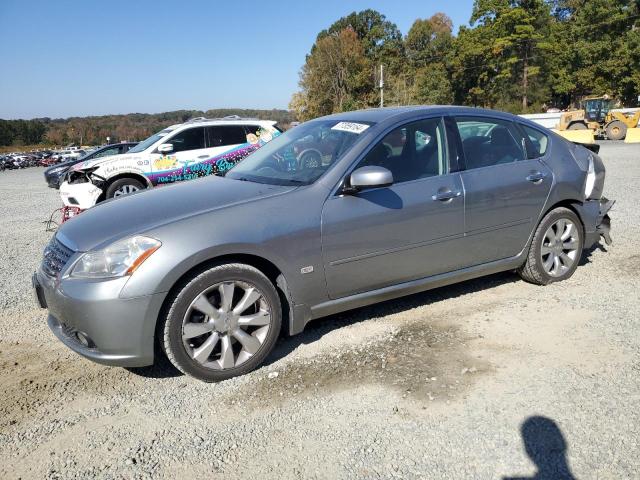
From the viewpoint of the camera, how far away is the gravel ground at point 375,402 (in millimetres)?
2469

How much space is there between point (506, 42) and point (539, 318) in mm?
57556

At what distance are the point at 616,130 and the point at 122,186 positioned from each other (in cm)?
2719

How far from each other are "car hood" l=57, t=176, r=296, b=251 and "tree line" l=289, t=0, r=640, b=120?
177 ft

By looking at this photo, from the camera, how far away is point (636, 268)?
16.9 ft

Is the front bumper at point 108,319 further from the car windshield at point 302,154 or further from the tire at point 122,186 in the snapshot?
the tire at point 122,186

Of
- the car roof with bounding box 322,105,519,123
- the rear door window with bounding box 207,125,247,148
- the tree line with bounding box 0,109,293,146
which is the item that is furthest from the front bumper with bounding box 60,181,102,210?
the tree line with bounding box 0,109,293,146

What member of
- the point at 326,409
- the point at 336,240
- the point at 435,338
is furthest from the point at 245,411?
the point at 435,338

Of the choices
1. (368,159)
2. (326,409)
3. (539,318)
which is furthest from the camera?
(539,318)

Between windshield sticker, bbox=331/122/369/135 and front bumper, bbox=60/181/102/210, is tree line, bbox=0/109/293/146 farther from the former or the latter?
windshield sticker, bbox=331/122/369/135

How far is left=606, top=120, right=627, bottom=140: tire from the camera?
90.4ft

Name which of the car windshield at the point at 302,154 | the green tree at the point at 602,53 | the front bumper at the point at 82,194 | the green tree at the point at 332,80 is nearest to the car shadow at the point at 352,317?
the car windshield at the point at 302,154

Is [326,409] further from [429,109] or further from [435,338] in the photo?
[429,109]

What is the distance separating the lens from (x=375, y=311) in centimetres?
428

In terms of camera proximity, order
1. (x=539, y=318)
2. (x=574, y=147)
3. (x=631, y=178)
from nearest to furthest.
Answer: (x=539, y=318) → (x=574, y=147) → (x=631, y=178)
